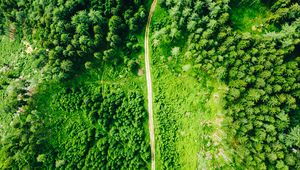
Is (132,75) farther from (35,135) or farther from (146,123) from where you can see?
(35,135)

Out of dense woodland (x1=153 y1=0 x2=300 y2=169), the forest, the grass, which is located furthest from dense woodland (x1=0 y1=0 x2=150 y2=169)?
dense woodland (x1=153 y1=0 x2=300 y2=169)

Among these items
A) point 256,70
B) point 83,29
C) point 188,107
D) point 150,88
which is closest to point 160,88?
point 150,88

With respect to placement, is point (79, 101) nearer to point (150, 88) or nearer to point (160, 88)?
point (150, 88)

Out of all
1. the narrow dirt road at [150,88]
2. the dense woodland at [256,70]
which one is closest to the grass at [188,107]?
the narrow dirt road at [150,88]

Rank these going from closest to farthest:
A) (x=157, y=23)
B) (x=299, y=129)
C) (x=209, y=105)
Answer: (x=299, y=129), (x=209, y=105), (x=157, y=23)

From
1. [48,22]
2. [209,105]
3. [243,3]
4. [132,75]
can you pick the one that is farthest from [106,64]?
[243,3]

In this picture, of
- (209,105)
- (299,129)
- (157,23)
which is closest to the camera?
(299,129)

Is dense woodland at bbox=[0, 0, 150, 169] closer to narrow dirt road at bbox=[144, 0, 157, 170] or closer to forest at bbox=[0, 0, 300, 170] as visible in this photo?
forest at bbox=[0, 0, 300, 170]

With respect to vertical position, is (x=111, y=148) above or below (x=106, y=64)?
below

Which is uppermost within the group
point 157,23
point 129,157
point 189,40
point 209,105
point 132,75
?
point 157,23

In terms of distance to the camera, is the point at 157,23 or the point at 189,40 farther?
the point at 157,23
